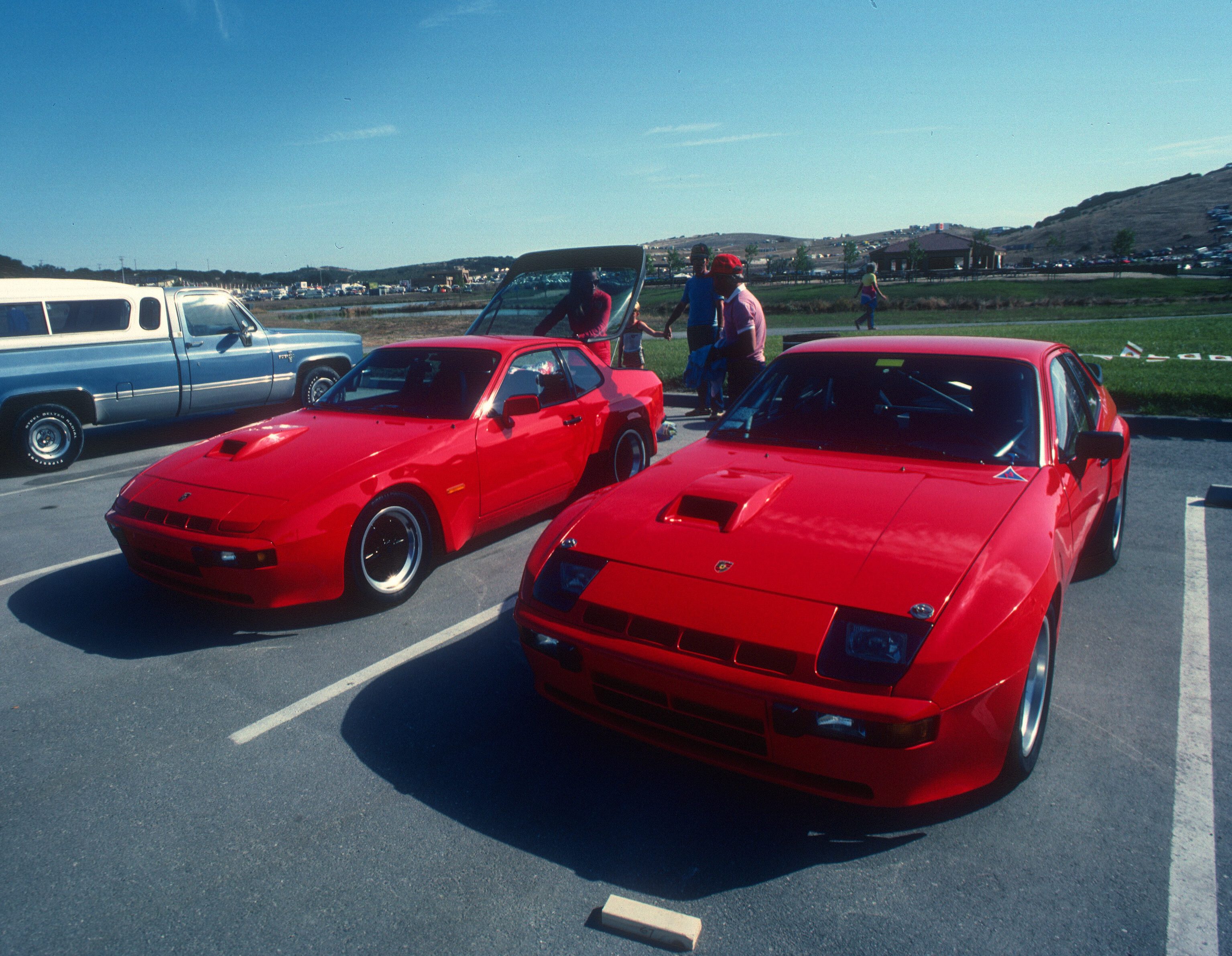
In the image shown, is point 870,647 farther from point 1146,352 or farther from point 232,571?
point 1146,352

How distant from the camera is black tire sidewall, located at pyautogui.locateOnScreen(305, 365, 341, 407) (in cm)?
1032

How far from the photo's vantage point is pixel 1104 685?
3.23 m

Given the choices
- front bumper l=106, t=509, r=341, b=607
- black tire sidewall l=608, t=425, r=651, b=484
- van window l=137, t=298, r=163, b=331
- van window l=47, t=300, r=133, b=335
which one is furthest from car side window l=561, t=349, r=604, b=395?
van window l=47, t=300, r=133, b=335

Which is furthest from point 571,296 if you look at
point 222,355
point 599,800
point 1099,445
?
point 599,800

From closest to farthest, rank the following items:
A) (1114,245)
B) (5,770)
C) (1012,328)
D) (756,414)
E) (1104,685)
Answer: (5,770), (1104,685), (756,414), (1012,328), (1114,245)

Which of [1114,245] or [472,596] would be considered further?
[1114,245]

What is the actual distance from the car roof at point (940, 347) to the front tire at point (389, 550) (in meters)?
2.28

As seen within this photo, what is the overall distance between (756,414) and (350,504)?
2.10 meters

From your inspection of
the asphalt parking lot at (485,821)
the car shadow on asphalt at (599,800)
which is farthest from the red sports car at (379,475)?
the car shadow on asphalt at (599,800)

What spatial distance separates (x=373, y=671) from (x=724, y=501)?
1843mm

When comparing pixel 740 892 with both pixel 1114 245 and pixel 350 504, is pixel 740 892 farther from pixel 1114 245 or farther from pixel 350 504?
pixel 1114 245

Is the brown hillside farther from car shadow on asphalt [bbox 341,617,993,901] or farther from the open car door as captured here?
car shadow on asphalt [bbox 341,617,993,901]

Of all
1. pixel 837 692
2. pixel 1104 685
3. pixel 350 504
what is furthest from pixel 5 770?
pixel 1104 685

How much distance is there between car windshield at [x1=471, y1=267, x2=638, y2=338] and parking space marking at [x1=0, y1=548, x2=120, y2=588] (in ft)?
12.4
